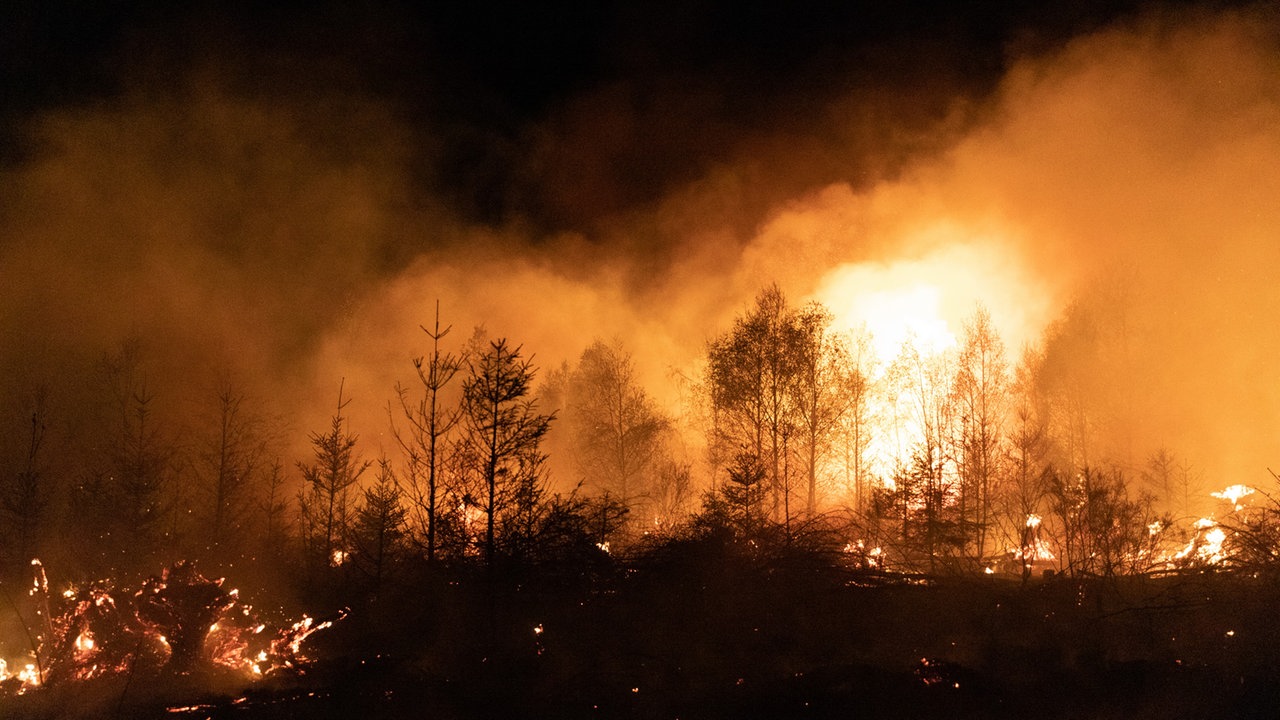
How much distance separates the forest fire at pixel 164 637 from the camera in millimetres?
13305

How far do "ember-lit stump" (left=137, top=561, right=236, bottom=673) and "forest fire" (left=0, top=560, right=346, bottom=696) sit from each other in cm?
1

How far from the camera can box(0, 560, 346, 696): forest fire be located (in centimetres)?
1330

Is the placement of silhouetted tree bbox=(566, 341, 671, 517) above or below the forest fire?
above

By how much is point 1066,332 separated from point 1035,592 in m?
27.8

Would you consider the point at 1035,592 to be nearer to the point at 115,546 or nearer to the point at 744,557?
the point at 744,557

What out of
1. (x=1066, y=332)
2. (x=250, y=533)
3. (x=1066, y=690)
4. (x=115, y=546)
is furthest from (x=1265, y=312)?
(x=115, y=546)

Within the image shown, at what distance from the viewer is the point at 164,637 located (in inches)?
528

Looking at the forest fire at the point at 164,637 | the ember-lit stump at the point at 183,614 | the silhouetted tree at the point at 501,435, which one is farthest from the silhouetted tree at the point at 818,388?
the ember-lit stump at the point at 183,614

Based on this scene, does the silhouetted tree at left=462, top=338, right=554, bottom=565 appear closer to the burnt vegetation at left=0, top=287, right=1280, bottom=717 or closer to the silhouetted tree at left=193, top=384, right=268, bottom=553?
the burnt vegetation at left=0, top=287, right=1280, bottom=717

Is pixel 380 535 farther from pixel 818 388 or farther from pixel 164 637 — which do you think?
pixel 818 388

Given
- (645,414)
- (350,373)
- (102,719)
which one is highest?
(350,373)

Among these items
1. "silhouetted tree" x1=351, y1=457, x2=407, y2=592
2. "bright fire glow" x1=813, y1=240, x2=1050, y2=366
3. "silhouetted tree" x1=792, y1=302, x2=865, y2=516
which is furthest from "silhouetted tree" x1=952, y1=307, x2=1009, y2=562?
"silhouetted tree" x1=351, y1=457, x2=407, y2=592

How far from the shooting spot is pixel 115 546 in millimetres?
24172

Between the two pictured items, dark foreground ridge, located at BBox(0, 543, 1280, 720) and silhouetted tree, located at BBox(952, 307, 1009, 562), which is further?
silhouetted tree, located at BBox(952, 307, 1009, 562)
